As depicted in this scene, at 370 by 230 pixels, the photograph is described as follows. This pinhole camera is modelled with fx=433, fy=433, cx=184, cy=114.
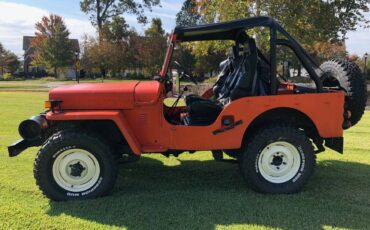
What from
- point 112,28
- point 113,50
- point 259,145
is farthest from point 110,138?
point 112,28

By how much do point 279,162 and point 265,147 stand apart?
0.26 m

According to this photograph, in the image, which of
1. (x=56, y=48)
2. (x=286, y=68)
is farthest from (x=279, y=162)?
(x=56, y=48)

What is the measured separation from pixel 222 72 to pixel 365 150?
2.88m

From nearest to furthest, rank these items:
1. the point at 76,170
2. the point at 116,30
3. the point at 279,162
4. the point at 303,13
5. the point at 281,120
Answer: the point at 76,170 < the point at 279,162 < the point at 281,120 < the point at 303,13 < the point at 116,30

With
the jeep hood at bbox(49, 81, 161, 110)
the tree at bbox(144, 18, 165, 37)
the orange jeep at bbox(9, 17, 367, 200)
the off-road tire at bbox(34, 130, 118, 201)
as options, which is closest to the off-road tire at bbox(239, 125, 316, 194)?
the orange jeep at bbox(9, 17, 367, 200)

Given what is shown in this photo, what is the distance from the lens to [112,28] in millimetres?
49438

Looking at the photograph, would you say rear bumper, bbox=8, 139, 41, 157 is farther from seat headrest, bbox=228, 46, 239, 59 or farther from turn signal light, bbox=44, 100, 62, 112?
seat headrest, bbox=228, 46, 239, 59

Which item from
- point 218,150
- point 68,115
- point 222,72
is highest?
point 222,72

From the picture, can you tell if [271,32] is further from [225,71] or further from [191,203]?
[191,203]

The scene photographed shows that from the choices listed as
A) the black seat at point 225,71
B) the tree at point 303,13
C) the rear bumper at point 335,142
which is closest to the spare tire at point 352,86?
the rear bumper at point 335,142

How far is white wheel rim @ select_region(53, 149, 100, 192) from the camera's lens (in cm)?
452

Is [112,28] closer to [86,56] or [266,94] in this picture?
[86,56]

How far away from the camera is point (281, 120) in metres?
4.98

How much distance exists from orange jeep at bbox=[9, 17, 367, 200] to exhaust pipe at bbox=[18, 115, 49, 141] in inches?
0.4
